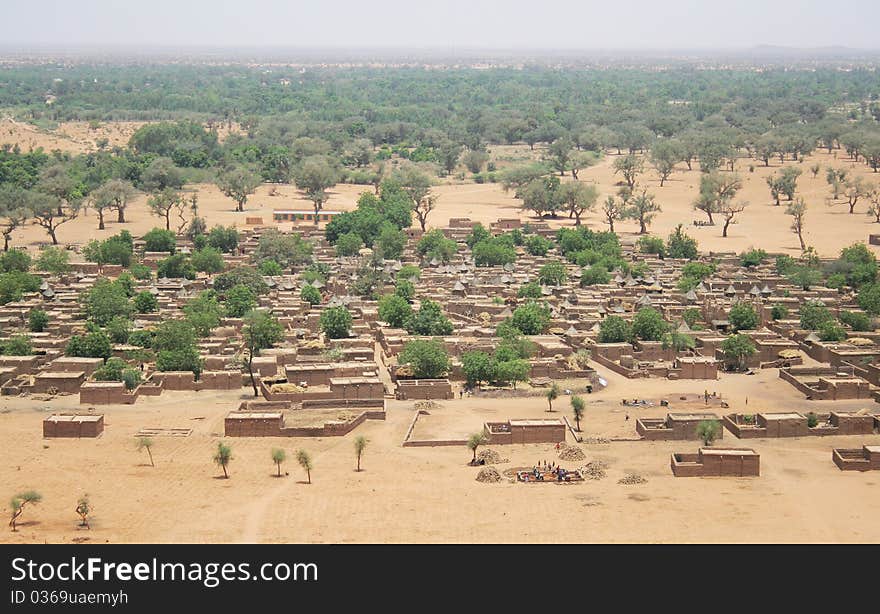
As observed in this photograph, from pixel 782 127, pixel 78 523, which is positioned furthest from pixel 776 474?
pixel 782 127

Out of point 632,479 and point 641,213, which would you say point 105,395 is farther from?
point 641,213

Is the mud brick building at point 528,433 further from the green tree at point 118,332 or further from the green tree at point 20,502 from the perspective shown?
the green tree at point 118,332

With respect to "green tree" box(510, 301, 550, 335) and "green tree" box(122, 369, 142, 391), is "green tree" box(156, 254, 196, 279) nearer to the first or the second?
"green tree" box(510, 301, 550, 335)

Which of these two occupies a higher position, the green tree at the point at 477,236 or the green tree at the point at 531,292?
the green tree at the point at 531,292

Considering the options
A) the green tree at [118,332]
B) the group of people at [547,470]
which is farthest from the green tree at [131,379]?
the group of people at [547,470]

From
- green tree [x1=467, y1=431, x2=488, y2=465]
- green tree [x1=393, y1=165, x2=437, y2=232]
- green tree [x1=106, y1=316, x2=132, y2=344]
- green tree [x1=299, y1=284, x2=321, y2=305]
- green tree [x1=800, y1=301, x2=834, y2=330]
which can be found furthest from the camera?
green tree [x1=393, y1=165, x2=437, y2=232]

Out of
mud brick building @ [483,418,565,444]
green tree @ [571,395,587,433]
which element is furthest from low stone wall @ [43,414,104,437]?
green tree @ [571,395,587,433]
